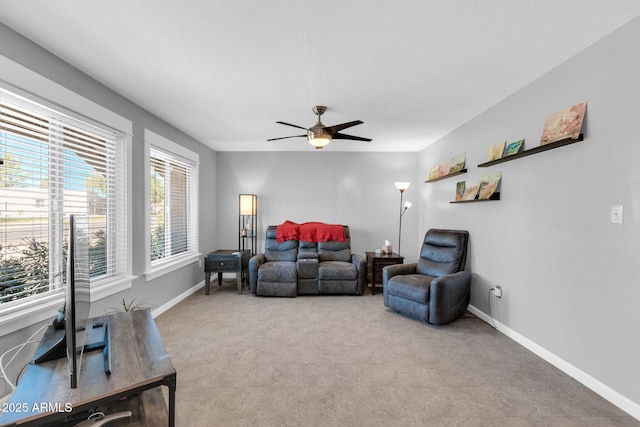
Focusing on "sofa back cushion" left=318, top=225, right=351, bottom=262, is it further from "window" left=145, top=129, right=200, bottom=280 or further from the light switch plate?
the light switch plate

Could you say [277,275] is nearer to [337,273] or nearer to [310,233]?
[337,273]

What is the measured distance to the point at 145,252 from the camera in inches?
129

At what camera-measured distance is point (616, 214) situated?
1915 millimetres

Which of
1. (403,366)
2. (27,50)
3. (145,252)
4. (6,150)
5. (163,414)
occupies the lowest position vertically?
(403,366)

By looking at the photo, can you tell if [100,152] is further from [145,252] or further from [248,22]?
[248,22]

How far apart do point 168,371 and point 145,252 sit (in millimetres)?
2455

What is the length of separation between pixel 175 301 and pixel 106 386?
9.86 feet

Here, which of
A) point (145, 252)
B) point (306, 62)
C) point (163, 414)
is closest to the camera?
point (163, 414)

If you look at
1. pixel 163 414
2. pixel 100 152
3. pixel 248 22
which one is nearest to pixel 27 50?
pixel 100 152

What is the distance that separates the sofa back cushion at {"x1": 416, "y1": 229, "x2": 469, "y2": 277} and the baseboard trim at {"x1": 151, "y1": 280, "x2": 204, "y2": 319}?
11.0 ft

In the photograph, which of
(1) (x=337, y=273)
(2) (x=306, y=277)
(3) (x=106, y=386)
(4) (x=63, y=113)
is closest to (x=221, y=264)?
(2) (x=306, y=277)

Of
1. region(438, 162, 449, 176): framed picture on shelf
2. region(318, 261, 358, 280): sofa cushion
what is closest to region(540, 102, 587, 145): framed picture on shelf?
region(438, 162, 449, 176): framed picture on shelf

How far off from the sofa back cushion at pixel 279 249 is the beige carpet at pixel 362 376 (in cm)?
146

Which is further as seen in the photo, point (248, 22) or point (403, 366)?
point (403, 366)
